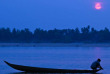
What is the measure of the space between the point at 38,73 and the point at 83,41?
8468 centimetres

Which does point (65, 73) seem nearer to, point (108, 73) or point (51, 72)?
point (51, 72)

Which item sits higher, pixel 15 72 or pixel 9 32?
pixel 9 32

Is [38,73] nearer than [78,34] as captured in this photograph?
Yes

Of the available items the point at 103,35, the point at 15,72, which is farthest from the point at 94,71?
the point at 103,35

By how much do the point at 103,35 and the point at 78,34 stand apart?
7.89 meters

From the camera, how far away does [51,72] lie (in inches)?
744

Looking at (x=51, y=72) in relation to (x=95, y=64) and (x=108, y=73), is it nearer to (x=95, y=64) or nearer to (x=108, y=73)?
(x=95, y=64)

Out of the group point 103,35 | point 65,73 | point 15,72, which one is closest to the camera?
point 65,73

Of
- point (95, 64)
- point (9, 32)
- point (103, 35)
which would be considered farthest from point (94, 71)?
point (9, 32)

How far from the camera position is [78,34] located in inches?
3996

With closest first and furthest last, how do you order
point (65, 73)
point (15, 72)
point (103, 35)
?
point (65, 73) < point (15, 72) < point (103, 35)

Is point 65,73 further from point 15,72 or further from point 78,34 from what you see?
point 78,34

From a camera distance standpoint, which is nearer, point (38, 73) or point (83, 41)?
point (38, 73)

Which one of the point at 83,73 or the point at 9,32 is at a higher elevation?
the point at 9,32
